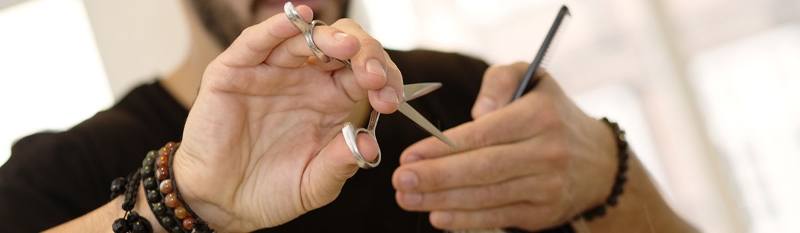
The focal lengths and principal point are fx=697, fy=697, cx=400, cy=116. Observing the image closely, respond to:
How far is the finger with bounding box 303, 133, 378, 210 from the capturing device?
0.36 m

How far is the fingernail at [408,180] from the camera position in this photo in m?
0.44

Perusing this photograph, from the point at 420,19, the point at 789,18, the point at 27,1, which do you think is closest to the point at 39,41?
Result: the point at 27,1

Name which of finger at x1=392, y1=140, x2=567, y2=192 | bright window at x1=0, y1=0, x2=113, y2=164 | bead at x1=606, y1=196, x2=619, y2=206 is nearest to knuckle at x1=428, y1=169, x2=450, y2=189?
finger at x1=392, y1=140, x2=567, y2=192

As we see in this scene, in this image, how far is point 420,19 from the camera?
48 centimetres

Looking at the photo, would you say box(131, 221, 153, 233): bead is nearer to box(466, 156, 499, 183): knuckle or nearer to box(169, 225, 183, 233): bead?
box(169, 225, 183, 233): bead

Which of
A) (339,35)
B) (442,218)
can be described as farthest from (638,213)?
(339,35)

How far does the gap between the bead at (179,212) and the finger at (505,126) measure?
0.49ft

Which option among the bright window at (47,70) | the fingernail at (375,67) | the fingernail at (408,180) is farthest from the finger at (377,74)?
the bright window at (47,70)

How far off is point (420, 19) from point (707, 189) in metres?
0.21

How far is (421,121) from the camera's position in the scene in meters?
0.41

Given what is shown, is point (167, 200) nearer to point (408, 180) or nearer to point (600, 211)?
point (408, 180)

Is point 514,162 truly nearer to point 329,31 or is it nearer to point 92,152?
point 329,31

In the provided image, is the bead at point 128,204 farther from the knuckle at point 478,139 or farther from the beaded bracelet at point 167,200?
the knuckle at point 478,139

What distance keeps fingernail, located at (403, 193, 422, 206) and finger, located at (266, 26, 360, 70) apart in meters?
0.11
